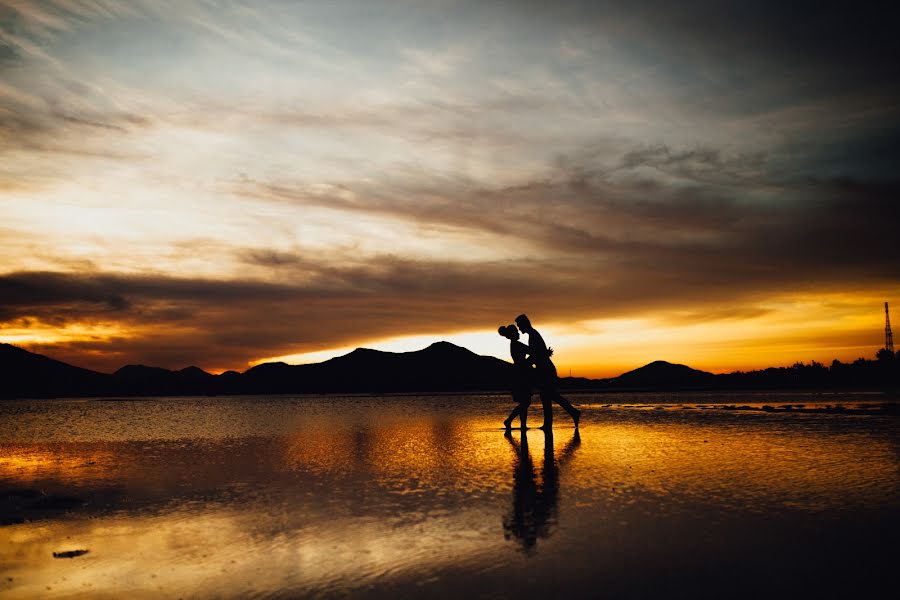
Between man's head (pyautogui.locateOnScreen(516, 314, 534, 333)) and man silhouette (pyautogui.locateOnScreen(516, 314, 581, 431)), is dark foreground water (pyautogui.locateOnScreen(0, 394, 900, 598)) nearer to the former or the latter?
man silhouette (pyautogui.locateOnScreen(516, 314, 581, 431))

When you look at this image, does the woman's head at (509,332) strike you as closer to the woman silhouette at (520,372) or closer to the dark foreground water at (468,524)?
the woman silhouette at (520,372)

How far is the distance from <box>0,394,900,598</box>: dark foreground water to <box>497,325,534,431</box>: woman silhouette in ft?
14.0

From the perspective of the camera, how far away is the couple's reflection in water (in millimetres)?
7996

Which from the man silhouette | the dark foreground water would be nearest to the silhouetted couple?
the man silhouette

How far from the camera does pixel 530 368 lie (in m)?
21.8

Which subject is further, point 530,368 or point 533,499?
point 530,368

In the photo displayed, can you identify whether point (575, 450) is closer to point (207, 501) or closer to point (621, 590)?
point (207, 501)

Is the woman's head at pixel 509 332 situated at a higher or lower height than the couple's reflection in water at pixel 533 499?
higher

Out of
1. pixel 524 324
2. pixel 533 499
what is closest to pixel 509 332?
pixel 524 324

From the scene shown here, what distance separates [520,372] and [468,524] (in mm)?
13675

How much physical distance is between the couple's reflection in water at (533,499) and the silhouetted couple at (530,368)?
13.5ft

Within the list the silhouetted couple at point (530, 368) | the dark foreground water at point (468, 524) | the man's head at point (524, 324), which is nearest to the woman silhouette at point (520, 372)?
the silhouetted couple at point (530, 368)

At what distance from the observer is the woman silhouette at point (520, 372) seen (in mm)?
21766

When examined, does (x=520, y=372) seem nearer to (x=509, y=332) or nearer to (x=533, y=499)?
(x=509, y=332)
